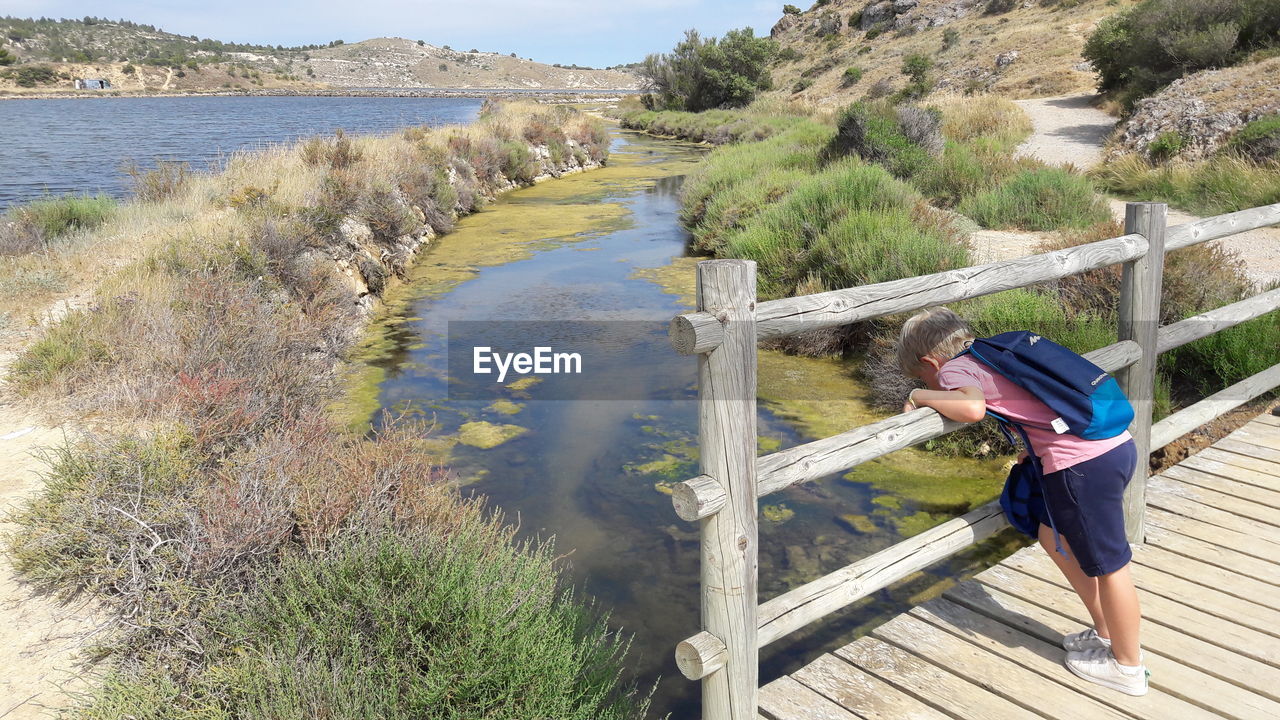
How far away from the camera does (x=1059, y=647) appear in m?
3.15

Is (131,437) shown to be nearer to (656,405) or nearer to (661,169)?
(656,405)

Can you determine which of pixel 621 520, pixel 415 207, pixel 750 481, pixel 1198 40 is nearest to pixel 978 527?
pixel 750 481

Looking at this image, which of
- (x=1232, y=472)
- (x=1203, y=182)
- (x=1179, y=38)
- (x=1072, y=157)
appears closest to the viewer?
(x=1232, y=472)

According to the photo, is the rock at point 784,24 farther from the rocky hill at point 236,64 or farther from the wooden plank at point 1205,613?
the wooden plank at point 1205,613

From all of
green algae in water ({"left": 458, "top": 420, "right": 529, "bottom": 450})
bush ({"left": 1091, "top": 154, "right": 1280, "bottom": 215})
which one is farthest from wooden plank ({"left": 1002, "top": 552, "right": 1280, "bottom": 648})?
bush ({"left": 1091, "top": 154, "right": 1280, "bottom": 215})

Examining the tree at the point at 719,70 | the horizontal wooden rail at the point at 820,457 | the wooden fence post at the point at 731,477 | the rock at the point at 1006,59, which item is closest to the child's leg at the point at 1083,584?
the horizontal wooden rail at the point at 820,457

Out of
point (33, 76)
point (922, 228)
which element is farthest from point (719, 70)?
point (33, 76)

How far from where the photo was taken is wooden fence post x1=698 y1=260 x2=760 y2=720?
7.67ft

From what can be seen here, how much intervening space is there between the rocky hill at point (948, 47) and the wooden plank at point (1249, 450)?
26.5m

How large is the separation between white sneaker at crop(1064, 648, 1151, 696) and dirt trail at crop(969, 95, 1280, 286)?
248 inches

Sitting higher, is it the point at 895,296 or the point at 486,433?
the point at 895,296

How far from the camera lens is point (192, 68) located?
10681cm

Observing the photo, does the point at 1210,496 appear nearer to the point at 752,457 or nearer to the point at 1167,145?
the point at 752,457

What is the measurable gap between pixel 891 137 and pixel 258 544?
47.1ft
